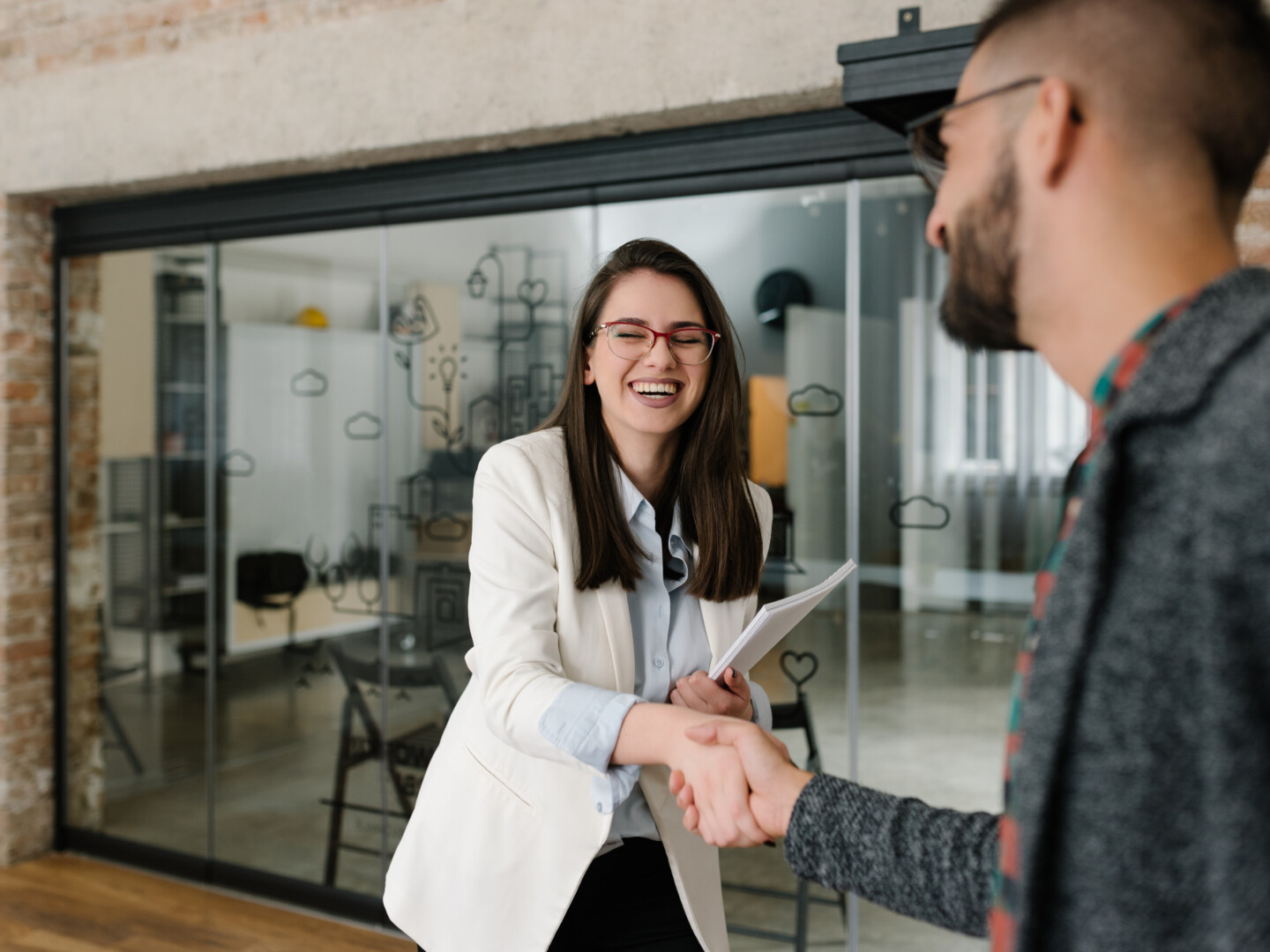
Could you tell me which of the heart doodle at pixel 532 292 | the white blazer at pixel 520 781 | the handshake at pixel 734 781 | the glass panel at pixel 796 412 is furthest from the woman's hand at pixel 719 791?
the heart doodle at pixel 532 292

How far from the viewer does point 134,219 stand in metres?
3.53

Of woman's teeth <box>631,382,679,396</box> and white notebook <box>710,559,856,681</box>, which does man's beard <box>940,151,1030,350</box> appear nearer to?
white notebook <box>710,559,856,681</box>

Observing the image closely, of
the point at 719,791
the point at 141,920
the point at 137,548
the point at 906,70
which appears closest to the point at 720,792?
the point at 719,791

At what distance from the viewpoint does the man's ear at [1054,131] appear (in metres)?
0.73

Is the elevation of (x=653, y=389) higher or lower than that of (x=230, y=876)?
higher

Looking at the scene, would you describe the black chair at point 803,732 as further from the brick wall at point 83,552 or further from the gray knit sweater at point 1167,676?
the brick wall at point 83,552

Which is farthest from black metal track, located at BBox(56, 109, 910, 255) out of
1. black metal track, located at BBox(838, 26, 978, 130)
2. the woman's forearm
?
the woman's forearm

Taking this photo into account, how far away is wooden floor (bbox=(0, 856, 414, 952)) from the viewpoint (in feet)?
9.77

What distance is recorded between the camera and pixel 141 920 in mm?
3145

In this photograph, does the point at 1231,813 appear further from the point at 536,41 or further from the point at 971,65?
the point at 536,41

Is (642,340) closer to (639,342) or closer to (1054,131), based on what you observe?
(639,342)

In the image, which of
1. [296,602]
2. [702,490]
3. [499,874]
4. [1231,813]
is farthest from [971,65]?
[296,602]

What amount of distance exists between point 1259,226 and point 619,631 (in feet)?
5.35

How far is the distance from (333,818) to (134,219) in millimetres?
2228
